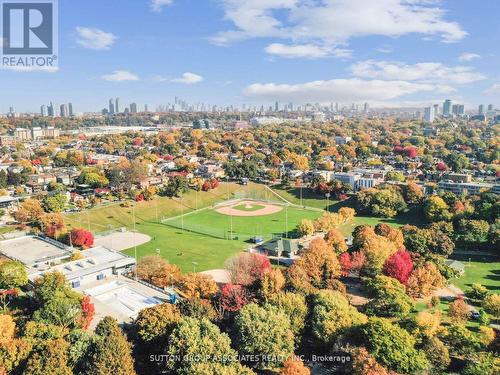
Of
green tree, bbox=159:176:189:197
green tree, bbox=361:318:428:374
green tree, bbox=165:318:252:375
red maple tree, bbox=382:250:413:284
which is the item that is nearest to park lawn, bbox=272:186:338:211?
green tree, bbox=159:176:189:197

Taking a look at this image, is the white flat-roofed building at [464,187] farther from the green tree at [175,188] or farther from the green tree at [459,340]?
the green tree at [459,340]

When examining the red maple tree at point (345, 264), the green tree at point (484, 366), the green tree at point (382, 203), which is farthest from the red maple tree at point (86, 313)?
the green tree at point (382, 203)

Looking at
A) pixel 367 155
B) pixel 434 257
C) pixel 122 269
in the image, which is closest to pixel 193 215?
pixel 122 269

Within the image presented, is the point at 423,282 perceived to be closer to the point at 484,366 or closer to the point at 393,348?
the point at 484,366

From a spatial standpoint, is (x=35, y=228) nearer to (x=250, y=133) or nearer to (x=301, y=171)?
(x=301, y=171)

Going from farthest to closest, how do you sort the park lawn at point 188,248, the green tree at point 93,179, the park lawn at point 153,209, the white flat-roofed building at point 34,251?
the green tree at point 93,179 < the park lawn at point 153,209 < the park lawn at point 188,248 < the white flat-roofed building at point 34,251

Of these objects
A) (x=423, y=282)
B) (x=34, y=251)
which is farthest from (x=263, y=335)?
(x=34, y=251)
